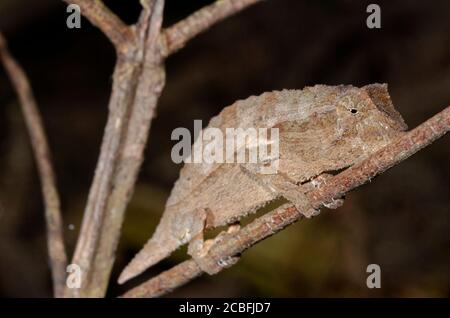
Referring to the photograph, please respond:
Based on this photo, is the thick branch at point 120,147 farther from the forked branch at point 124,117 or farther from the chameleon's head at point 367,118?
the chameleon's head at point 367,118

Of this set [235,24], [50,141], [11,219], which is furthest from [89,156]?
[235,24]

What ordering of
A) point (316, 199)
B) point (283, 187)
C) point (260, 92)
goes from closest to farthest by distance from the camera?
1. point (316, 199)
2. point (283, 187)
3. point (260, 92)

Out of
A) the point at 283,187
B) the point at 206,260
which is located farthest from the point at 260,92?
the point at 206,260

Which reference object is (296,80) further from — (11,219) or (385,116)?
(385,116)

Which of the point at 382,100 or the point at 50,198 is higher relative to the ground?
the point at 382,100

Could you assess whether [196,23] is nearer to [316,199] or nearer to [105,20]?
[105,20]

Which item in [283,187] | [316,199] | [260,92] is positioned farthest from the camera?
[260,92]
